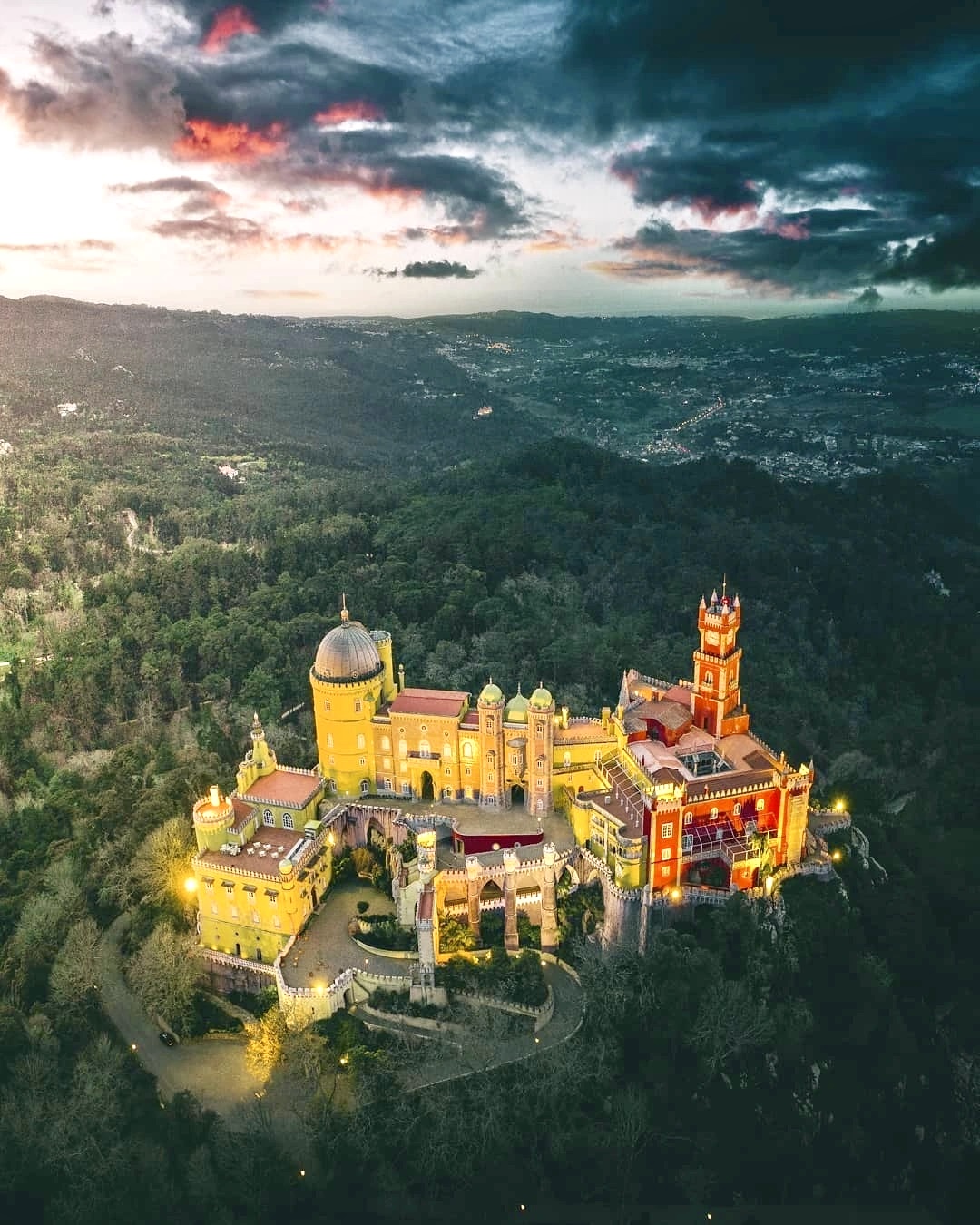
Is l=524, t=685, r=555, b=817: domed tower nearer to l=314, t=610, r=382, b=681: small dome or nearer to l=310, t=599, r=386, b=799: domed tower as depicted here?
l=310, t=599, r=386, b=799: domed tower

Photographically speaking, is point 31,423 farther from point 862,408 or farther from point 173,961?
point 862,408

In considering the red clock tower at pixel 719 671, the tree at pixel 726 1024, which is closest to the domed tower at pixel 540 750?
the red clock tower at pixel 719 671

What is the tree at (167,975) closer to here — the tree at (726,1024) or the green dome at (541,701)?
the green dome at (541,701)

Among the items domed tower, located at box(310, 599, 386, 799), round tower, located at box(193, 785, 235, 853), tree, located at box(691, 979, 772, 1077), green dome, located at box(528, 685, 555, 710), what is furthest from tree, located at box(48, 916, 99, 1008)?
tree, located at box(691, 979, 772, 1077)

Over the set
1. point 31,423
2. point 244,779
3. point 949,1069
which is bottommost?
point 949,1069

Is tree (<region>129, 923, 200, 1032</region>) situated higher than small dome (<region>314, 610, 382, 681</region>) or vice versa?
small dome (<region>314, 610, 382, 681</region>)

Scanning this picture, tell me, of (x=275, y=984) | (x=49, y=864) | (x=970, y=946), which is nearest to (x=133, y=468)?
(x=49, y=864)
